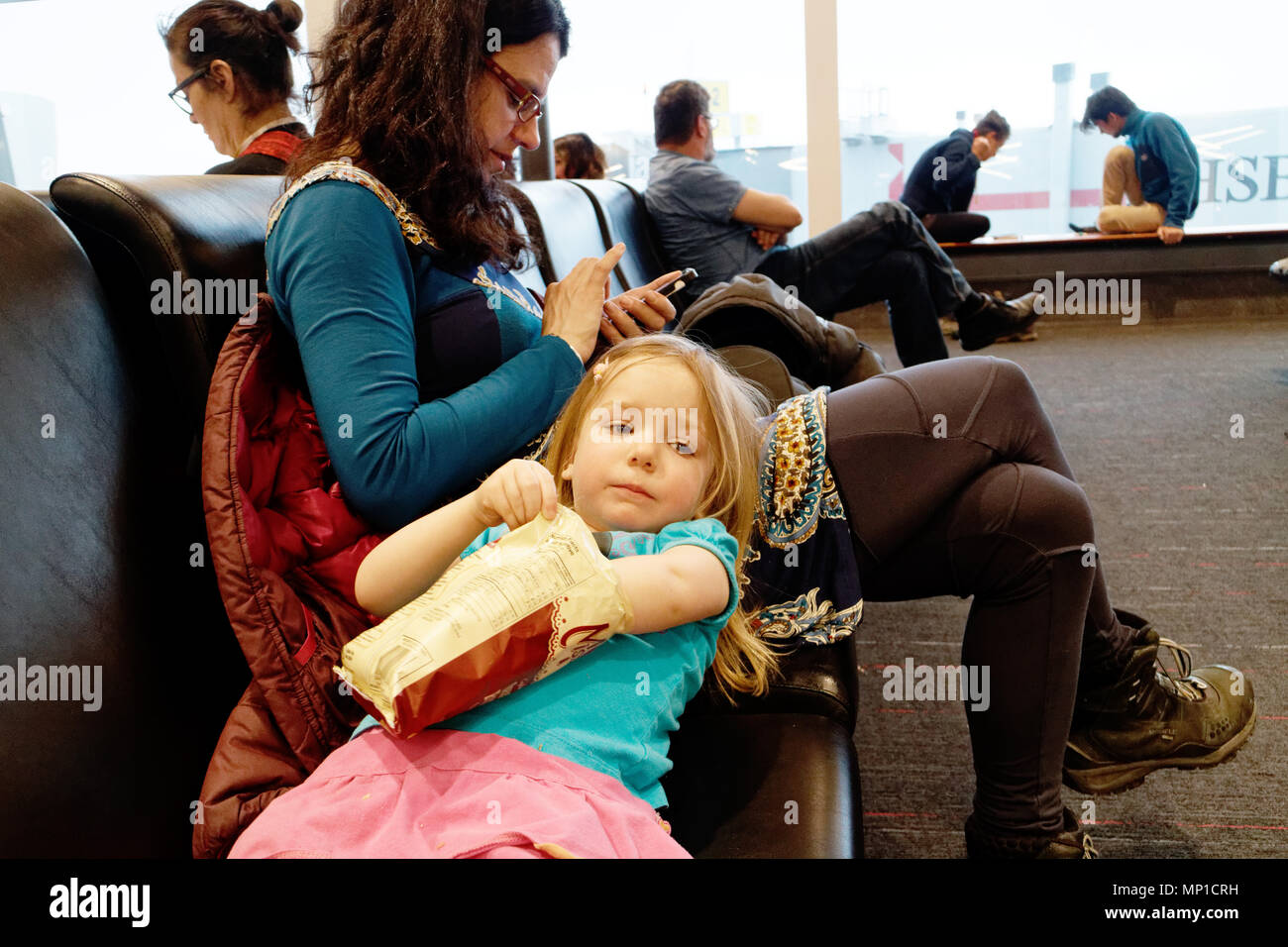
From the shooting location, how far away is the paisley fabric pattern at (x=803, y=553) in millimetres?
1071

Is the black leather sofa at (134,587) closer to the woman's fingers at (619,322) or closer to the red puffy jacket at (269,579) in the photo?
the red puffy jacket at (269,579)

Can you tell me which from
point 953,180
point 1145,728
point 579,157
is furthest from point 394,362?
point 953,180

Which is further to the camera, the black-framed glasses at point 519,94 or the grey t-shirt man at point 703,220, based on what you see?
the grey t-shirt man at point 703,220

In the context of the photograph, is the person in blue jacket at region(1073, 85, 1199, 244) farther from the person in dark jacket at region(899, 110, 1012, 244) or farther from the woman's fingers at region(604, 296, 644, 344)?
the woman's fingers at region(604, 296, 644, 344)

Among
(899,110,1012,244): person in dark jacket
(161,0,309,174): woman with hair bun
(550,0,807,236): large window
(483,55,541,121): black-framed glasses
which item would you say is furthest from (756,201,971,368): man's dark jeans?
(550,0,807,236): large window

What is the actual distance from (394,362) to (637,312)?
1.55ft

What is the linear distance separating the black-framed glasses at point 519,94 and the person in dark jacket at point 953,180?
15.1 feet

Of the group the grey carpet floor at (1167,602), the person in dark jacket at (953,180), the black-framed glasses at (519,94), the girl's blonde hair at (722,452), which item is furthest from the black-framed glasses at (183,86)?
the person in dark jacket at (953,180)

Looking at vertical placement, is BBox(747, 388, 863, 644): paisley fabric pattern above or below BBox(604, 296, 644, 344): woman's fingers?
below

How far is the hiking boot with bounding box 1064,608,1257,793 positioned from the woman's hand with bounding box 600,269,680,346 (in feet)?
2.49

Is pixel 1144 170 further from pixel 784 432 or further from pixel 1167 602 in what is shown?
pixel 784 432

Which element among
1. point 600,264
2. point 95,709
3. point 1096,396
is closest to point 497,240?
point 600,264

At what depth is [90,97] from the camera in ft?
16.6

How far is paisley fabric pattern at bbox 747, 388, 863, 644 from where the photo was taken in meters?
1.07
